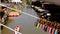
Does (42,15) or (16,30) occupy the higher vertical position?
(42,15)

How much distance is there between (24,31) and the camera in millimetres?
1860

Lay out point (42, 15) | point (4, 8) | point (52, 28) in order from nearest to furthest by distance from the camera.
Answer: point (52, 28) < point (42, 15) < point (4, 8)

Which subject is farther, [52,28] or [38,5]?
[38,5]

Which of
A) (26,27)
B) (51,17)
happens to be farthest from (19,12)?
(51,17)

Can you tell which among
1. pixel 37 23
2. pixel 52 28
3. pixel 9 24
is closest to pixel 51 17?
pixel 52 28

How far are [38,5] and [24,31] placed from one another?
0.41 m

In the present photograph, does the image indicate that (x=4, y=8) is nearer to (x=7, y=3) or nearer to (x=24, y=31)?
(x=7, y=3)

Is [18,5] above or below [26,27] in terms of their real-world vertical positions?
above

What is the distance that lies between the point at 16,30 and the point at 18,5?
31cm

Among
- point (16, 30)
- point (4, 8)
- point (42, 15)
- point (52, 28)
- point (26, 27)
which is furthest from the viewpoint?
point (4, 8)

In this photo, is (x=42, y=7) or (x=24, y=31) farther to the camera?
(x=24, y=31)

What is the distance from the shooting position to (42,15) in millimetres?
1553

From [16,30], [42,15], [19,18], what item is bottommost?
[16,30]

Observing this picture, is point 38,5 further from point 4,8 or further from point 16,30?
point 4,8
